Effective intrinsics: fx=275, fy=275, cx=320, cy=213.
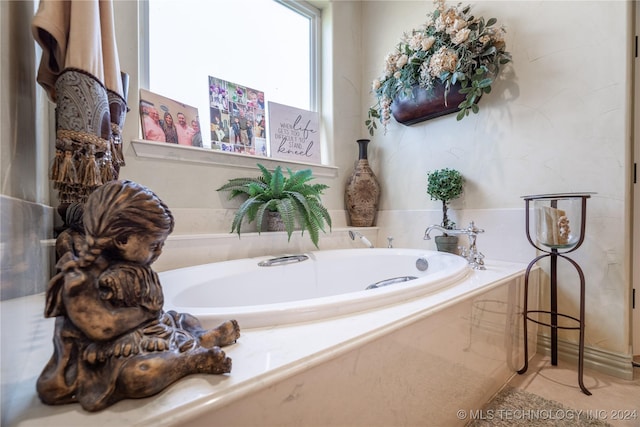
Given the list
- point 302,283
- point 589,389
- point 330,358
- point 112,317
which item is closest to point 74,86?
point 112,317

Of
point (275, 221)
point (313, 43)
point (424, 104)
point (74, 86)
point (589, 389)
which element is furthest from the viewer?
point (313, 43)

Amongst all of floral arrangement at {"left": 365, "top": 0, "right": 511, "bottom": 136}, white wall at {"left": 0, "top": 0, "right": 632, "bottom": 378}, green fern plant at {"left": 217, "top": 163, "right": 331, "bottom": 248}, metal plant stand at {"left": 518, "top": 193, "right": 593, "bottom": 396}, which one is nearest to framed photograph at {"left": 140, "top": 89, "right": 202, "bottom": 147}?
white wall at {"left": 0, "top": 0, "right": 632, "bottom": 378}

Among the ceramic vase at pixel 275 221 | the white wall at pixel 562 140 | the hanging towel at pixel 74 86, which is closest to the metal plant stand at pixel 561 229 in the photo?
the white wall at pixel 562 140

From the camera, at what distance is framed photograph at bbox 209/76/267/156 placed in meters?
1.67

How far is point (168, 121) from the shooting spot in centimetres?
146

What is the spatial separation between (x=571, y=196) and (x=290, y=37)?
1.99m

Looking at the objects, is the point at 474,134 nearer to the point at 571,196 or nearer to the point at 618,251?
the point at 571,196

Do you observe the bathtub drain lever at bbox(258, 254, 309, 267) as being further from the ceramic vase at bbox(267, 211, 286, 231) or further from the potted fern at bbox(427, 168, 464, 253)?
the potted fern at bbox(427, 168, 464, 253)

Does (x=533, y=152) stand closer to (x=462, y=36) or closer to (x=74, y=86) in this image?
(x=462, y=36)

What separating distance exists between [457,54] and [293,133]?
1.06 metres

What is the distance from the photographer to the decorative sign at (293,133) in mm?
1846

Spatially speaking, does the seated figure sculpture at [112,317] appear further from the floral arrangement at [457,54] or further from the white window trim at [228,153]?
the floral arrangement at [457,54]

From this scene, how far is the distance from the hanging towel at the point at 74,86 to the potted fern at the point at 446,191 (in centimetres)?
154

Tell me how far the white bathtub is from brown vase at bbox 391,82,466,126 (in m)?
0.87
